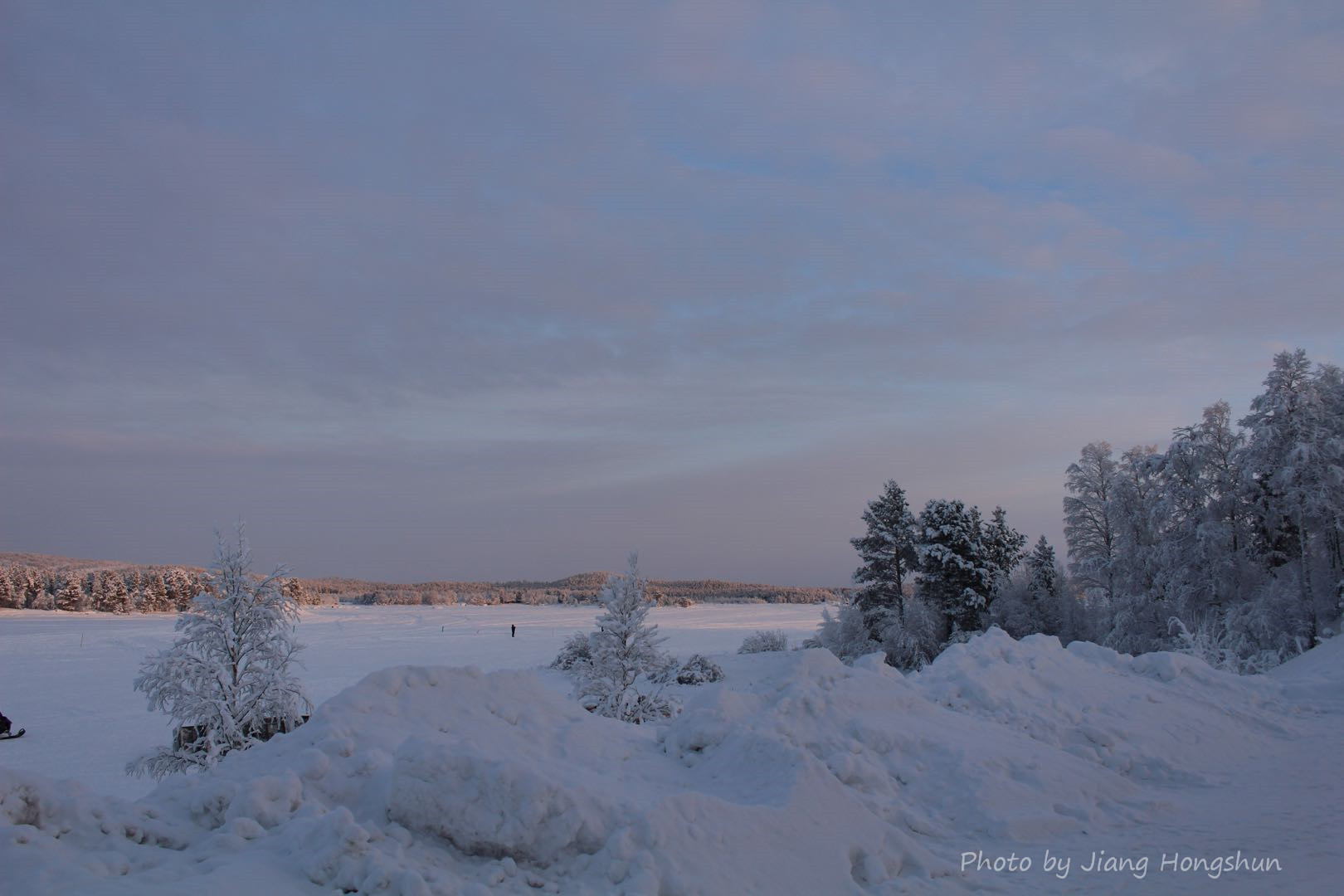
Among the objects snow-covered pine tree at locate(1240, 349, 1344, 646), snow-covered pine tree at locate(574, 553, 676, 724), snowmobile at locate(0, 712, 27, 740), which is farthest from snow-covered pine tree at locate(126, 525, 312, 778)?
snow-covered pine tree at locate(1240, 349, 1344, 646)

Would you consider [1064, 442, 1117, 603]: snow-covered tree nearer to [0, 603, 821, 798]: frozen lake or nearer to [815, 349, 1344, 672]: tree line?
[815, 349, 1344, 672]: tree line

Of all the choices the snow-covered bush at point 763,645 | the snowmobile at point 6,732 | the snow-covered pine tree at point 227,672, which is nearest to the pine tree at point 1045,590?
the snow-covered bush at point 763,645

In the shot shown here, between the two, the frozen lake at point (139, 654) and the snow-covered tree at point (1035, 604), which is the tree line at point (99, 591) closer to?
the frozen lake at point (139, 654)

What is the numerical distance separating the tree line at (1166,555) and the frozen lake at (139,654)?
1414 cm

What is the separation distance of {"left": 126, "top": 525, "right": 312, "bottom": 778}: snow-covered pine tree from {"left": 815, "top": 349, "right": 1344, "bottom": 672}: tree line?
2202cm

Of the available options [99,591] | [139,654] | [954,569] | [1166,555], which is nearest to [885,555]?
[954,569]

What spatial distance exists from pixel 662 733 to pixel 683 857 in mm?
3359

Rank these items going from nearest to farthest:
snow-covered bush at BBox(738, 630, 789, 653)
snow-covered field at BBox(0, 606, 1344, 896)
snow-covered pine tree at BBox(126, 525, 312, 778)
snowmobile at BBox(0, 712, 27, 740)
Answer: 1. snow-covered field at BBox(0, 606, 1344, 896)
2. snow-covered pine tree at BBox(126, 525, 312, 778)
3. snowmobile at BBox(0, 712, 27, 740)
4. snow-covered bush at BBox(738, 630, 789, 653)

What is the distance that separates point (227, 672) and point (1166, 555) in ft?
98.3

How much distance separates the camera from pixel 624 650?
20812mm

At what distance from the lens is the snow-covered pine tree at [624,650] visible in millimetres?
20359

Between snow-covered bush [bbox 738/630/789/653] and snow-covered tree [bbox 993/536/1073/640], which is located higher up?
snow-covered tree [bbox 993/536/1073/640]

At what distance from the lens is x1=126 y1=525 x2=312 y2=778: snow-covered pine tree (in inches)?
611

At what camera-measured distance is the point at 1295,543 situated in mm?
29094
